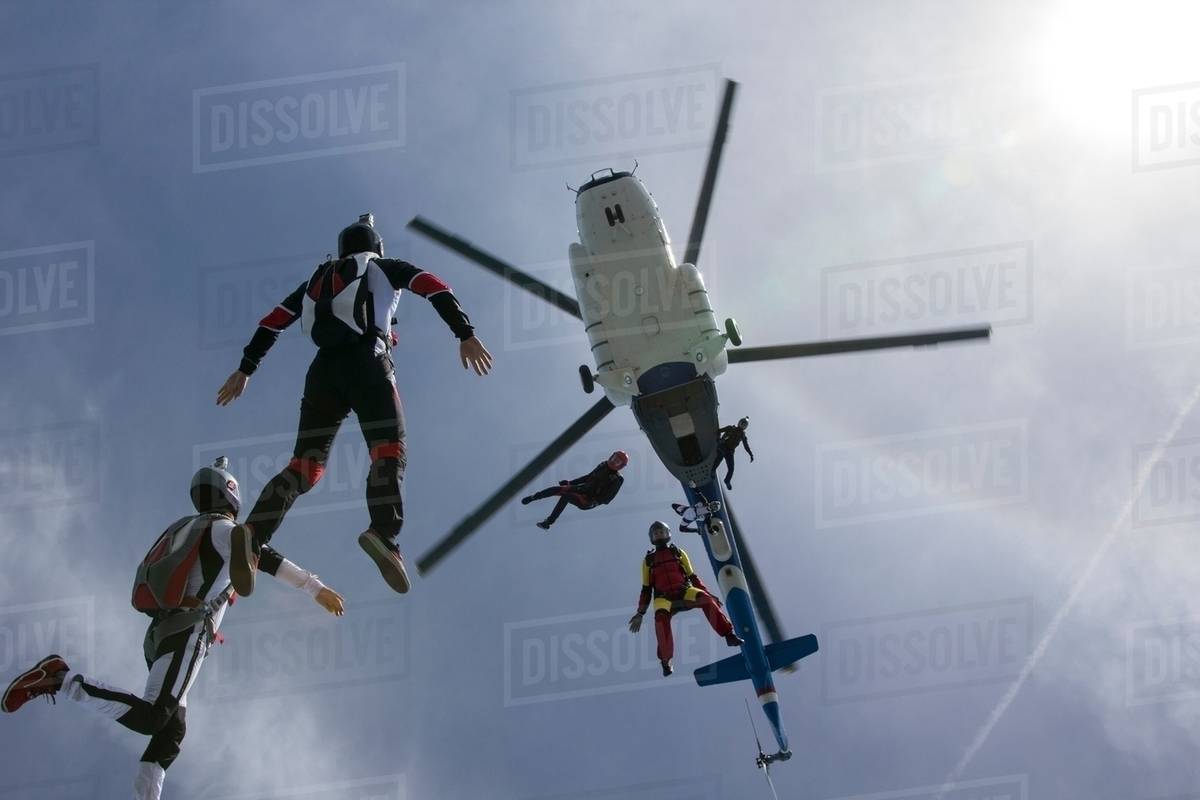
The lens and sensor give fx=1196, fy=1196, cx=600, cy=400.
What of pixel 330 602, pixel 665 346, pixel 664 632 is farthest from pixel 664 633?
pixel 330 602

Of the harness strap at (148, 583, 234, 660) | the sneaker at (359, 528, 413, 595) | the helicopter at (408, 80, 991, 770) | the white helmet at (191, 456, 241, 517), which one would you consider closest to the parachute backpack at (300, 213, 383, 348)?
the white helmet at (191, 456, 241, 517)

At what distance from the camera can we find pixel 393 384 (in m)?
11.5

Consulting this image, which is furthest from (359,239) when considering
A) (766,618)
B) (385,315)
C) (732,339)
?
(766,618)

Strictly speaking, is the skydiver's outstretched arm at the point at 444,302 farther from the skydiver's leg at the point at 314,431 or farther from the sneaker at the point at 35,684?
the sneaker at the point at 35,684

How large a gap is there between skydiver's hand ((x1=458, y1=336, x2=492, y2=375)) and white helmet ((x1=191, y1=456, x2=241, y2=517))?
2.44m

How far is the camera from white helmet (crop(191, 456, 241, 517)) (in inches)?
432

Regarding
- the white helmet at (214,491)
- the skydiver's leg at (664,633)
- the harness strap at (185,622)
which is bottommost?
the skydiver's leg at (664,633)

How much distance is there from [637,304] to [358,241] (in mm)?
5828

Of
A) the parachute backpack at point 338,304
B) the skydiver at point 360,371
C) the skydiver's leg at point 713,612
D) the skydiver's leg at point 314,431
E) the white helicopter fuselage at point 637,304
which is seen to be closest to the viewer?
the skydiver at point 360,371

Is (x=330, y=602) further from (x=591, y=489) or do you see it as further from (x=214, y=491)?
(x=591, y=489)

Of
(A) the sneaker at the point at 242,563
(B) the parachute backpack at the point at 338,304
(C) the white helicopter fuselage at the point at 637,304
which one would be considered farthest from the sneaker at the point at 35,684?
(C) the white helicopter fuselage at the point at 637,304

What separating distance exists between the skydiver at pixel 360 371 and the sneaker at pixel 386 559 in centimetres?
1

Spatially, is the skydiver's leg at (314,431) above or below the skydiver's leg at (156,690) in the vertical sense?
above

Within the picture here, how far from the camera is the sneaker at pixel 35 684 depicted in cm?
995
